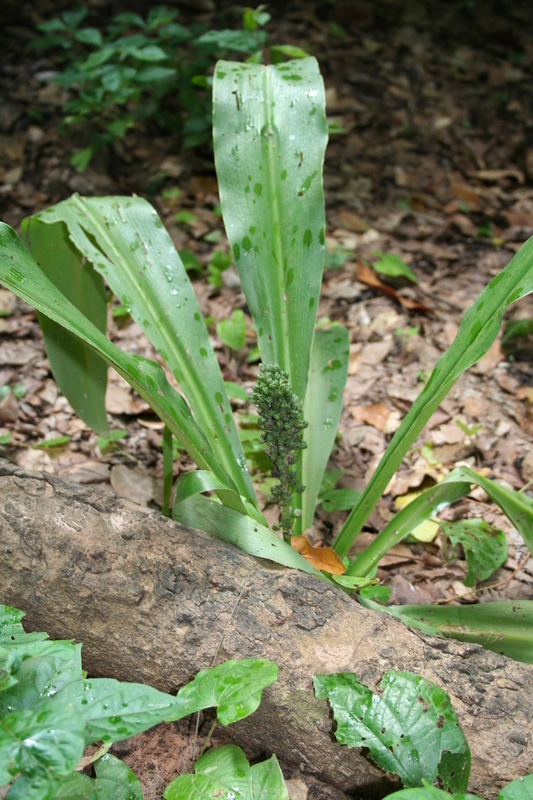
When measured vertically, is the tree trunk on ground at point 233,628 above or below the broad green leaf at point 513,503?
below

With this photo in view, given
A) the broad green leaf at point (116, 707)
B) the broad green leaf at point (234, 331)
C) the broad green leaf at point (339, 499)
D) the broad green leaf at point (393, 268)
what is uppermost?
the broad green leaf at point (116, 707)

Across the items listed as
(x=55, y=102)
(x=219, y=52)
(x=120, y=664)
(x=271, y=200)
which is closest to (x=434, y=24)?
(x=219, y=52)

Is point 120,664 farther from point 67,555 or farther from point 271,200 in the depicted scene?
point 271,200

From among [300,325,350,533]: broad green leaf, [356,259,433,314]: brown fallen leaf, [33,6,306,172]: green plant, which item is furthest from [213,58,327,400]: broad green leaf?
[356,259,433,314]: brown fallen leaf

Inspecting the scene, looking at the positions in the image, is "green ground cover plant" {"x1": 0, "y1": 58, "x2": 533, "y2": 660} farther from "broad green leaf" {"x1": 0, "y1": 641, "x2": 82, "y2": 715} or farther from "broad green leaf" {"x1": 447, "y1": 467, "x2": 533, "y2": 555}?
"broad green leaf" {"x1": 0, "y1": 641, "x2": 82, "y2": 715}

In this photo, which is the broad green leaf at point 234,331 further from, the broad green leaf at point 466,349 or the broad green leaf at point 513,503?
the broad green leaf at point 513,503

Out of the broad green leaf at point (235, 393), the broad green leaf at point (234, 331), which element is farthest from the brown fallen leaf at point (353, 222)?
the broad green leaf at point (235, 393)

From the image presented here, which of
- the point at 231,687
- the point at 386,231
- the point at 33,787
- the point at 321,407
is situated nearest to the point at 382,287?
the point at 386,231
